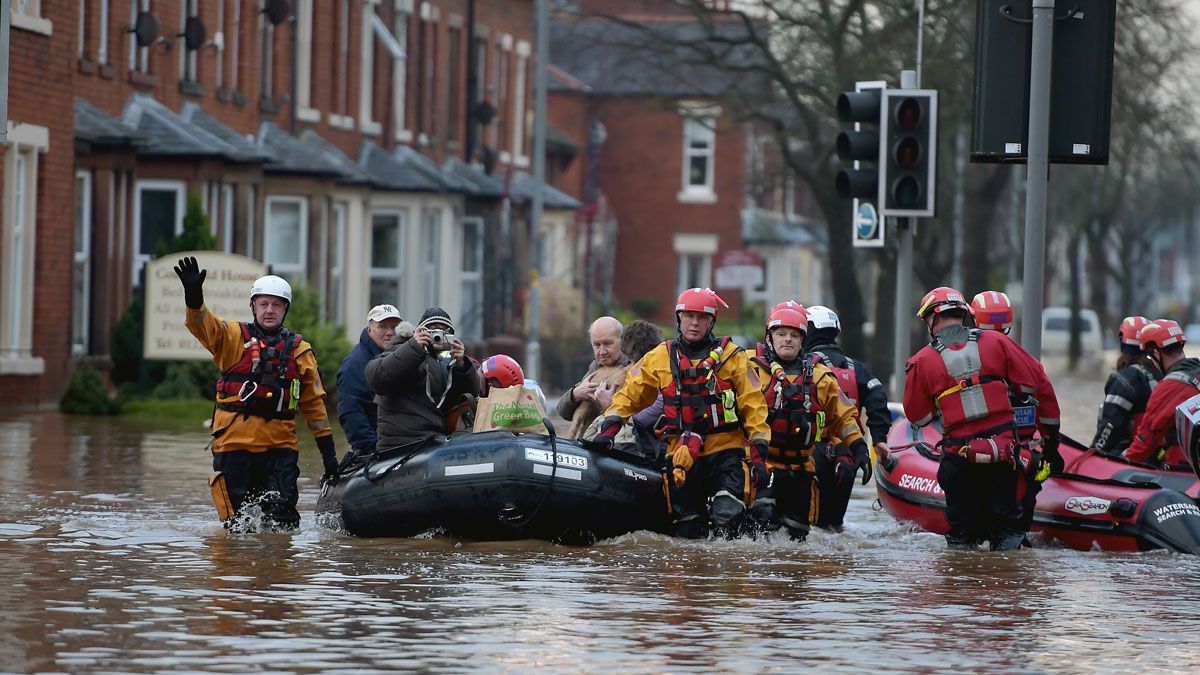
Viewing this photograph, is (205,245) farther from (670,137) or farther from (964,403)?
(670,137)

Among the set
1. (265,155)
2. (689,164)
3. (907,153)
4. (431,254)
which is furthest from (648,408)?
(689,164)

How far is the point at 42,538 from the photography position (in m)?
13.8

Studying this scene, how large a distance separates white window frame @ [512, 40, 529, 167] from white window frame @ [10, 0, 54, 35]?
2390 centimetres

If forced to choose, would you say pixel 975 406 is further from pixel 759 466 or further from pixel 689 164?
pixel 689 164

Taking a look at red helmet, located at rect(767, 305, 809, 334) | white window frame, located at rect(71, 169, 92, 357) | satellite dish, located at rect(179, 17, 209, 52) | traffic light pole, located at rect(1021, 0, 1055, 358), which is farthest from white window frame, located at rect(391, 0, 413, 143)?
red helmet, located at rect(767, 305, 809, 334)

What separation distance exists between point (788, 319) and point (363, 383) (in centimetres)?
261

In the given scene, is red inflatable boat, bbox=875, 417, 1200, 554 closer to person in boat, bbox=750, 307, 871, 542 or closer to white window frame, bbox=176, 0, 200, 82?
person in boat, bbox=750, 307, 871, 542

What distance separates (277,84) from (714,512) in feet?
79.1

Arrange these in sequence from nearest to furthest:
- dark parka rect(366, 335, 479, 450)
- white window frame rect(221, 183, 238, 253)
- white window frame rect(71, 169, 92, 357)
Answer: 1. dark parka rect(366, 335, 479, 450)
2. white window frame rect(71, 169, 92, 357)
3. white window frame rect(221, 183, 238, 253)

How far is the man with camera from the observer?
45.6 ft

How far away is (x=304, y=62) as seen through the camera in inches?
1496

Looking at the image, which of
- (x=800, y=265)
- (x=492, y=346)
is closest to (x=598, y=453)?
(x=492, y=346)

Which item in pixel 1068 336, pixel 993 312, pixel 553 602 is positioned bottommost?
pixel 553 602

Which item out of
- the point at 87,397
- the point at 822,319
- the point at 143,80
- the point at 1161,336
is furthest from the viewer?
the point at 143,80
